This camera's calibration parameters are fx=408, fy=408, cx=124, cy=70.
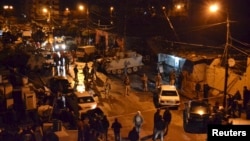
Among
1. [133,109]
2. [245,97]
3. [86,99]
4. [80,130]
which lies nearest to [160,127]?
[80,130]

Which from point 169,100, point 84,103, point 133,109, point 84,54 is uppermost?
point 84,54

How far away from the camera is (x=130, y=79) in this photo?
35.6 m

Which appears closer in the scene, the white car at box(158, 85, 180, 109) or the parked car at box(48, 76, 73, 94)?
the white car at box(158, 85, 180, 109)

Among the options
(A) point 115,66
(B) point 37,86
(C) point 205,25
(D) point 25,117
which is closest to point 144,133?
(D) point 25,117

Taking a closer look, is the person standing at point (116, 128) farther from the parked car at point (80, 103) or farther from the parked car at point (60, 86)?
the parked car at point (60, 86)

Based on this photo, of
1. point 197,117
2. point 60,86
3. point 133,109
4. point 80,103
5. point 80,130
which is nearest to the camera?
point 80,130

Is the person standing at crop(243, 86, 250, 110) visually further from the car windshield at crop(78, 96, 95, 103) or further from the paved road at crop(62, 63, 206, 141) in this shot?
the car windshield at crop(78, 96, 95, 103)

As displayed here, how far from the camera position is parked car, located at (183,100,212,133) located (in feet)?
74.6

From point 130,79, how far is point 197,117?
13.4 meters

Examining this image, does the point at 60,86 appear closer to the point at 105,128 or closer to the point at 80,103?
the point at 80,103

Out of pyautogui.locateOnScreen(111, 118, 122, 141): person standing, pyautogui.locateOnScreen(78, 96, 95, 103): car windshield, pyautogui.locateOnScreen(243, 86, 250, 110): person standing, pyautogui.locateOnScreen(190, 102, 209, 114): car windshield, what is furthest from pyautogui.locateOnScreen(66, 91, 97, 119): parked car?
pyautogui.locateOnScreen(243, 86, 250, 110): person standing

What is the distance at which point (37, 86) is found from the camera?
104 feet

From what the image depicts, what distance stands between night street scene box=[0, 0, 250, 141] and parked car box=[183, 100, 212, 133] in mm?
56

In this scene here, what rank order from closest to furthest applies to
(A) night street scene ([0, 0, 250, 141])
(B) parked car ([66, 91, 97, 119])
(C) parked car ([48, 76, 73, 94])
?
(A) night street scene ([0, 0, 250, 141])
(B) parked car ([66, 91, 97, 119])
(C) parked car ([48, 76, 73, 94])
